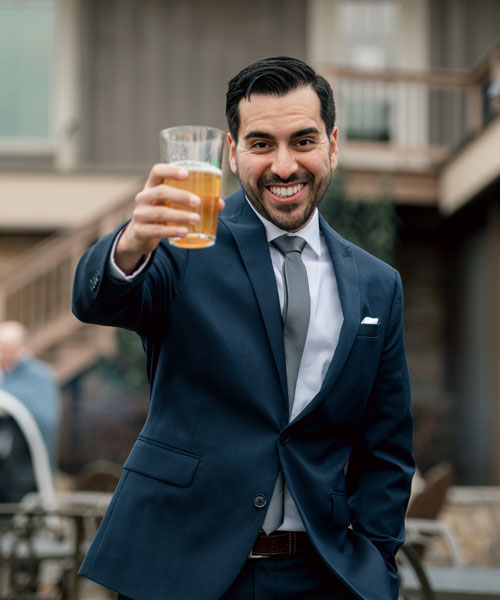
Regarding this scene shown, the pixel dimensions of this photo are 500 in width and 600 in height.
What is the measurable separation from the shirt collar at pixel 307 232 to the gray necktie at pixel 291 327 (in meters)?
0.08

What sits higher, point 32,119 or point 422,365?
point 32,119

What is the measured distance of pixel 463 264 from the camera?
13305mm

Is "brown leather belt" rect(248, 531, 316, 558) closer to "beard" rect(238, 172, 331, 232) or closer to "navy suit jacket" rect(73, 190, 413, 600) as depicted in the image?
"navy suit jacket" rect(73, 190, 413, 600)

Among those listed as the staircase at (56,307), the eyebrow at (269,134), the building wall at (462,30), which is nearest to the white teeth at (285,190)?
the eyebrow at (269,134)

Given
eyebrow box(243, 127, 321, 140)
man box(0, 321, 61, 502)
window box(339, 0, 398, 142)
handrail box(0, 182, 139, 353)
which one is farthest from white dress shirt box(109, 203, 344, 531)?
window box(339, 0, 398, 142)

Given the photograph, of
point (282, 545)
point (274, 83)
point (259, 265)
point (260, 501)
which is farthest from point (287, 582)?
point (274, 83)

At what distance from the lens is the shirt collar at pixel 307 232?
2244 mm

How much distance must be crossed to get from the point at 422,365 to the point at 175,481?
40.1ft

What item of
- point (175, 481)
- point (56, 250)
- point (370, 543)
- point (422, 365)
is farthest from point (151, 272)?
point (422, 365)

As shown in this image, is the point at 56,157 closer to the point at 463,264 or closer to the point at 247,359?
the point at 463,264

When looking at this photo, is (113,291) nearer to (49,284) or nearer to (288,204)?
(288,204)

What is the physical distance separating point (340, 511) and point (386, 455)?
0.22 metres

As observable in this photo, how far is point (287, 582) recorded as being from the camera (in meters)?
2.07

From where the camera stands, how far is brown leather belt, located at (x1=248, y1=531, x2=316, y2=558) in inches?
81.8
